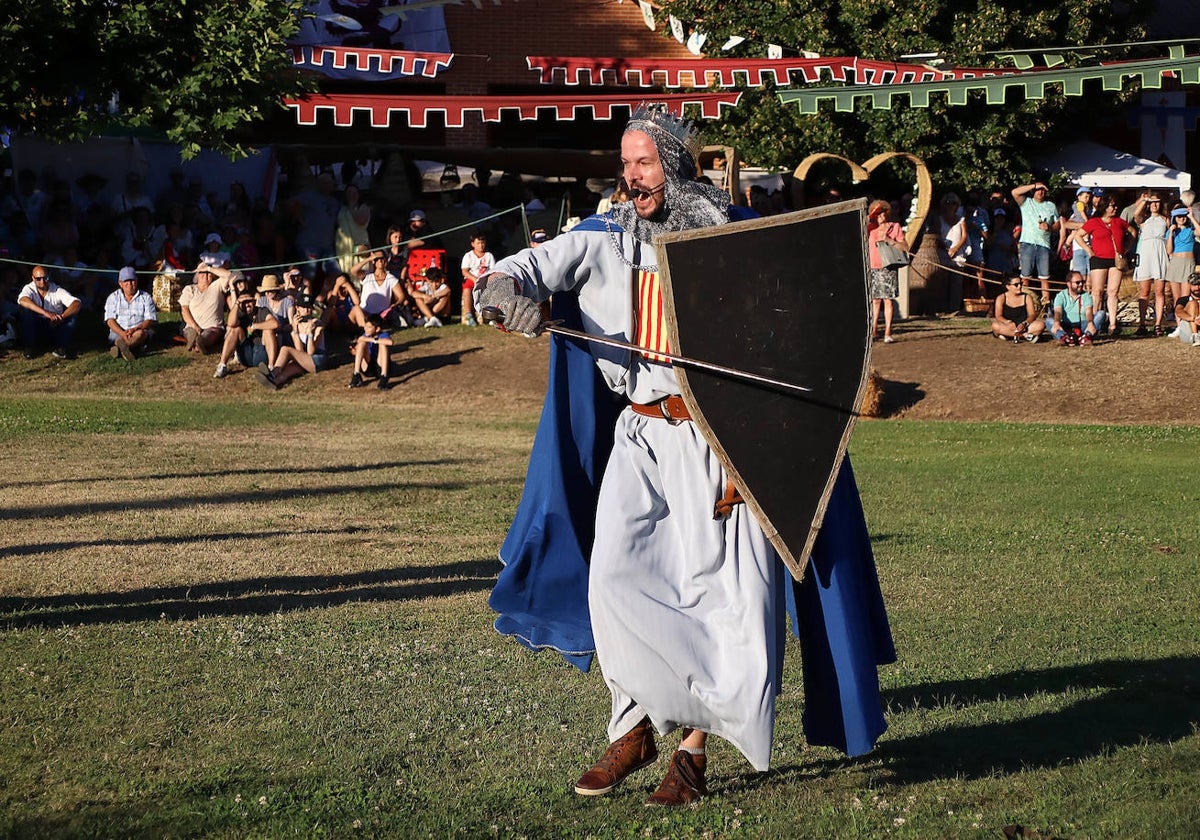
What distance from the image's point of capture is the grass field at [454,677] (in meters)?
4.63

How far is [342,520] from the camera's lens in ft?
34.0

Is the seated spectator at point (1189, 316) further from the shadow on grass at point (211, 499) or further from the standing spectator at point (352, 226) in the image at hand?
the shadow on grass at point (211, 499)

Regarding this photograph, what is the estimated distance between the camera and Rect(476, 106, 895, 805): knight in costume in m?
→ 4.66

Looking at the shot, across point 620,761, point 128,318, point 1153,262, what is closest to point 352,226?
point 128,318

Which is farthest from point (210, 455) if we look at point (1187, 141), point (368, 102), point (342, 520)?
point (1187, 141)

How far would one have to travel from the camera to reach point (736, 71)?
21.1 meters

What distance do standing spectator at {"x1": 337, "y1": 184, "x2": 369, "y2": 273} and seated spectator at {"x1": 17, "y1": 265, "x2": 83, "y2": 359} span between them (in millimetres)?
3758

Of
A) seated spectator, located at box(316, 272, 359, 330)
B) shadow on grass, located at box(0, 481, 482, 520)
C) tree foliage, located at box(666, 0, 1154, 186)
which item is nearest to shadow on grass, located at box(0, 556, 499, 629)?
shadow on grass, located at box(0, 481, 482, 520)

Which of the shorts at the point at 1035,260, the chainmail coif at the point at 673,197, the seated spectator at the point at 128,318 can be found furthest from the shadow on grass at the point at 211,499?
the shorts at the point at 1035,260

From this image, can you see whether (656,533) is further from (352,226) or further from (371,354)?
(352,226)

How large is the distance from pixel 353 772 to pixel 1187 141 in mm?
28876

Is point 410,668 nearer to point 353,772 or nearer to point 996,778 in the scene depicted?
point 353,772

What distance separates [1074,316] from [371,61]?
10333mm

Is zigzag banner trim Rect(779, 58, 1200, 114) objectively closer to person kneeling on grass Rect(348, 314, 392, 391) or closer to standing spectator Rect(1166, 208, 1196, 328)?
standing spectator Rect(1166, 208, 1196, 328)
